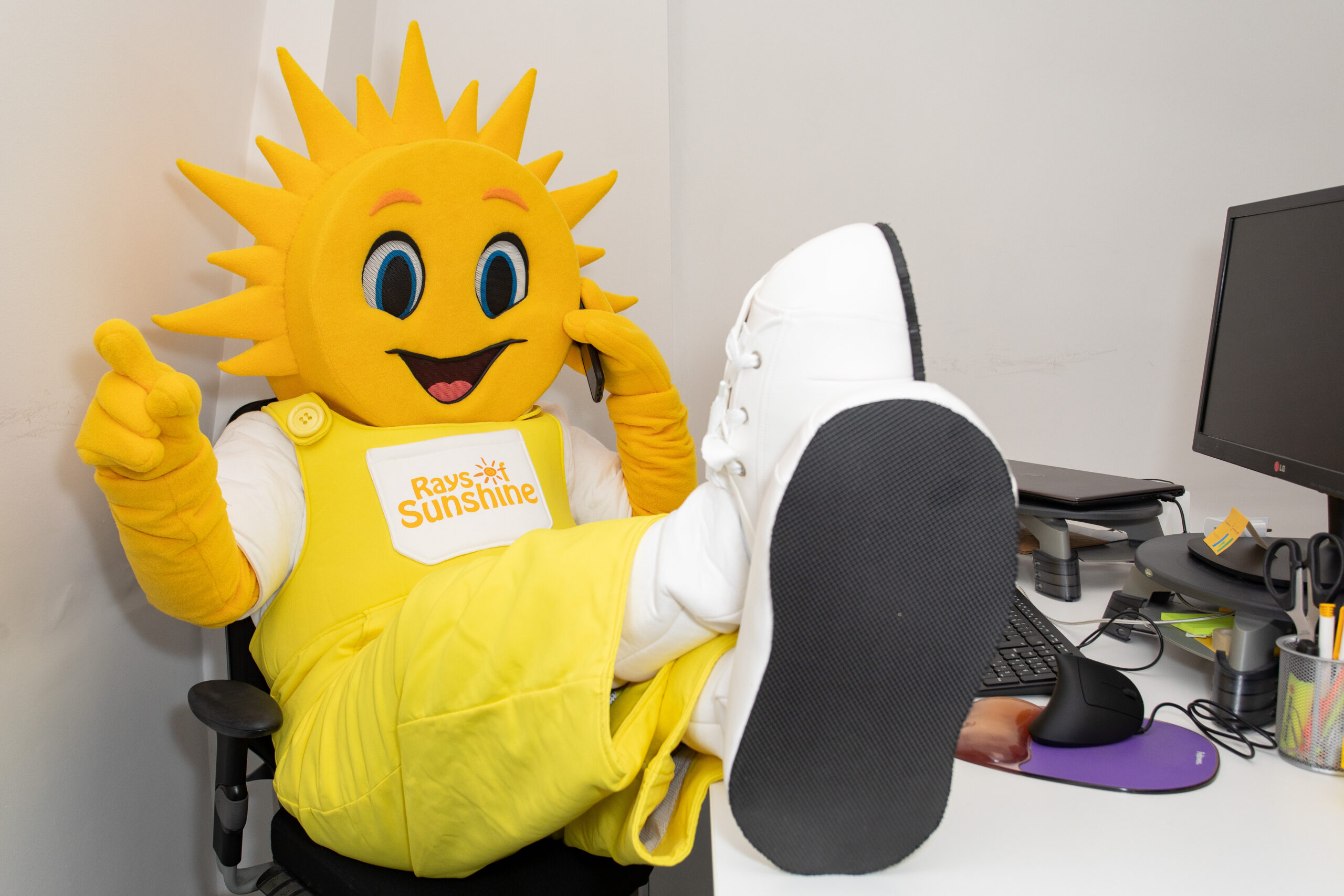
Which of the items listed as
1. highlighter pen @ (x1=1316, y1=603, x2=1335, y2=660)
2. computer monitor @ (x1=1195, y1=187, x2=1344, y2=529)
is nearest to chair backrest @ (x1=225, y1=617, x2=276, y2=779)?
highlighter pen @ (x1=1316, y1=603, x2=1335, y2=660)

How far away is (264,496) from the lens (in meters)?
0.95

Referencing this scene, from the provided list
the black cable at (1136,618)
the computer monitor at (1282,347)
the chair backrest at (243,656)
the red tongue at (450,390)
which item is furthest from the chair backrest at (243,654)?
the computer monitor at (1282,347)

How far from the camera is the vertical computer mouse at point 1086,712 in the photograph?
26.4 inches

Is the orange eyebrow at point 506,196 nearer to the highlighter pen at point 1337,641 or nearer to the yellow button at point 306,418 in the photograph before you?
the yellow button at point 306,418

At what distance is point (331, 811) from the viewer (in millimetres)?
794

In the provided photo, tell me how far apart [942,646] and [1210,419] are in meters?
0.80

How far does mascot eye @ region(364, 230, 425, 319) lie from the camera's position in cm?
102

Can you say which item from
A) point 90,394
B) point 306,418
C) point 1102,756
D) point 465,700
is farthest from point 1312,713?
point 90,394

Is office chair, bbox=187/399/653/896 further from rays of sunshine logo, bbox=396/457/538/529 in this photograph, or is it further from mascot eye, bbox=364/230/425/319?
mascot eye, bbox=364/230/425/319

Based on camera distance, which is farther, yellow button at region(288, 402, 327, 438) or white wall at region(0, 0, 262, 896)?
yellow button at region(288, 402, 327, 438)

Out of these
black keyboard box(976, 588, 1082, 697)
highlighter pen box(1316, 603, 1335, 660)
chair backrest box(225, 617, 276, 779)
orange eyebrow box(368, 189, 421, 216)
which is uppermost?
orange eyebrow box(368, 189, 421, 216)

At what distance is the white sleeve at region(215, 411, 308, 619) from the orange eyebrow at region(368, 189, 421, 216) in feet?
0.97

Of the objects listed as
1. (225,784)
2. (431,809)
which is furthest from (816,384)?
(225,784)

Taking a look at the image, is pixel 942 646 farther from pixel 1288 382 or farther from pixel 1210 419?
pixel 1210 419
